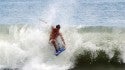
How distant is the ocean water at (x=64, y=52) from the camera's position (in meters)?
15.7

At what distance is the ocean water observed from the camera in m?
15.7

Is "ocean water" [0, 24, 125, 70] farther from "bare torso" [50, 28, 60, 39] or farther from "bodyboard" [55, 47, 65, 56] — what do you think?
"bare torso" [50, 28, 60, 39]

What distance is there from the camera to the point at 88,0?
3375 cm

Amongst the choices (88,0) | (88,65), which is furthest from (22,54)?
(88,0)

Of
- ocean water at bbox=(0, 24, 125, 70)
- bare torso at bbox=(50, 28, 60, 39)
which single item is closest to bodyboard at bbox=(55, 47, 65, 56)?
ocean water at bbox=(0, 24, 125, 70)

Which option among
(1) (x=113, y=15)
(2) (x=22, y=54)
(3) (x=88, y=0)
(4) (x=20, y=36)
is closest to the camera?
(2) (x=22, y=54)

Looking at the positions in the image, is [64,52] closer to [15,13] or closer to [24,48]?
[24,48]

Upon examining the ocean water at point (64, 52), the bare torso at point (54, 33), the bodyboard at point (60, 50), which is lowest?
the ocean water at point (64, 52)

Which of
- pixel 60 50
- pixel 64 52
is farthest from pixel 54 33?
pixel 64 52

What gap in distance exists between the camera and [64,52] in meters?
15.8

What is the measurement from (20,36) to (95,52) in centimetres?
391

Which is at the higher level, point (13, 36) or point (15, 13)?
point (13, 36)

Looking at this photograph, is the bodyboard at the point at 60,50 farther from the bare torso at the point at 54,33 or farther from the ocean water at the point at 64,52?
the bare torso at the point at 54,33

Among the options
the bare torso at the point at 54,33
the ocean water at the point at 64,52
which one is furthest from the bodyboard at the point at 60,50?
the bare torso at the point at 54,33
